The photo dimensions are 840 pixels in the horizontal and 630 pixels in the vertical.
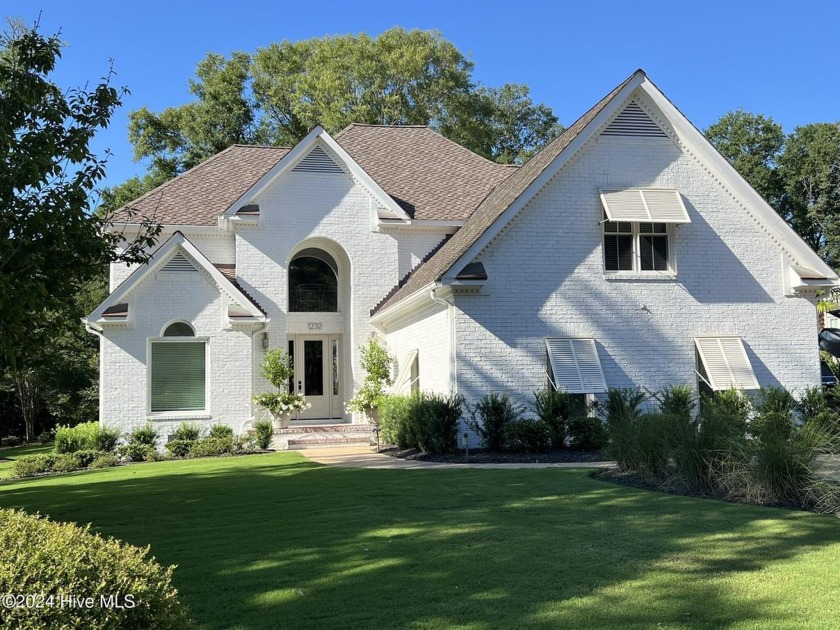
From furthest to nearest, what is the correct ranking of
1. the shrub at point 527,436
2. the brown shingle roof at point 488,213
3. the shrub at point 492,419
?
the brown shingle roof at point 488,213, the shrub at point 492,419, the shrub at point 527,436

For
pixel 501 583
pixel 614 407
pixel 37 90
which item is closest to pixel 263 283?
pixel 614 407

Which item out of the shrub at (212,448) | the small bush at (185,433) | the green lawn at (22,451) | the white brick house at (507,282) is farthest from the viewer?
the green lawn at (22,451)

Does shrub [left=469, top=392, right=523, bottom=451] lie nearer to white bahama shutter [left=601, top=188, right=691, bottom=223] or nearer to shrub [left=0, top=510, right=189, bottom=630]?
white bahama shutter [left=601, top=188, right=691, bottom=223]

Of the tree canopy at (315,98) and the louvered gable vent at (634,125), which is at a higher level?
the tree canopy at (315,98)

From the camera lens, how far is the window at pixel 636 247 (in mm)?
19375

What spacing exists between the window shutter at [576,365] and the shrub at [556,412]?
41cm

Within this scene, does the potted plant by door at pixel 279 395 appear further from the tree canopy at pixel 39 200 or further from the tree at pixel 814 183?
the tree at pixel 814 183

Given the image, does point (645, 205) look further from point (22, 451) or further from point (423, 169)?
point (22, 451)

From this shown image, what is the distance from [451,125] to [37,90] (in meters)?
36.8

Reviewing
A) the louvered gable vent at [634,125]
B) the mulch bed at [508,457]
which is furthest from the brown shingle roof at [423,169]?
the mulch bed at [508,457]

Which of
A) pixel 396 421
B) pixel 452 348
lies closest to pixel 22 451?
pixel 396 421

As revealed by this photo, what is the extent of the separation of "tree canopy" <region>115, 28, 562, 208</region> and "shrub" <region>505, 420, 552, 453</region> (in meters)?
28.0

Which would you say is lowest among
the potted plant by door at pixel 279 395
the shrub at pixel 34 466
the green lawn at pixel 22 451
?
the green lawn at pixel 22 451

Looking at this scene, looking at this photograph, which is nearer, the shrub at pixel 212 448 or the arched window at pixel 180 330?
the shrub at pixel 212 448
